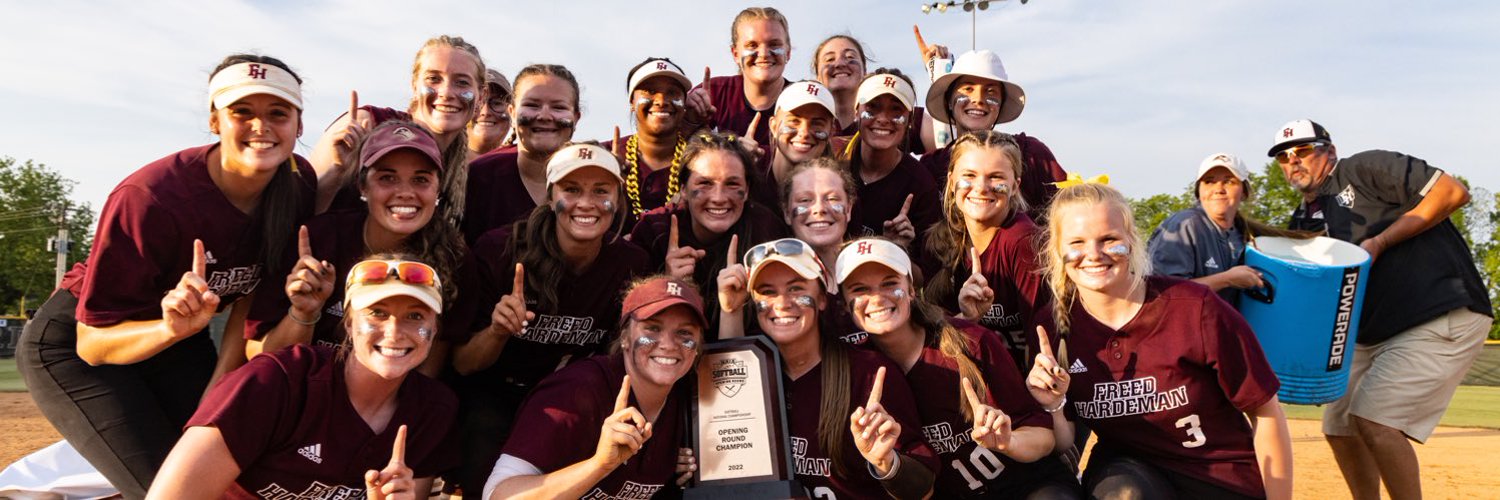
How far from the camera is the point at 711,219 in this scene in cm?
547

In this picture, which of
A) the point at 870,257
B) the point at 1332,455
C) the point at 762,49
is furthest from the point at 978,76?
the point at 1332,455

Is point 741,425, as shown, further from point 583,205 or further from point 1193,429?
point 1193,429

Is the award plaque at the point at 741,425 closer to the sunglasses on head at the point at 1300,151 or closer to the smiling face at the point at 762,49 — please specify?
the smiling face at the point at 762,49

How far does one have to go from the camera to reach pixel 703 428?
4320 mm

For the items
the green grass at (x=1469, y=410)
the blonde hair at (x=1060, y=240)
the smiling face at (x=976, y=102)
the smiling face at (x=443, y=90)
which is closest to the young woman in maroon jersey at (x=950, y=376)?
the blonde hair at (x=1060, y=240)

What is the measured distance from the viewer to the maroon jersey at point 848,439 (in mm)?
4406

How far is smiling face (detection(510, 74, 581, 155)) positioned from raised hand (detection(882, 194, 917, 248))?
6.78ft

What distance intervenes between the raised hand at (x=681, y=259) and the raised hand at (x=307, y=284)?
1603mm

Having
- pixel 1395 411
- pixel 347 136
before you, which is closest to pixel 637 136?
pixel 347 136

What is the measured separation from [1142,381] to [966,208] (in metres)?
1.37

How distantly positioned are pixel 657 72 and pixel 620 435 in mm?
3170

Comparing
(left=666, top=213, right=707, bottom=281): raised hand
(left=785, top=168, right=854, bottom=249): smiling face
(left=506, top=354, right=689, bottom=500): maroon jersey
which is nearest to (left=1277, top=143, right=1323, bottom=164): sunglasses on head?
(left=785, top=168, right=854, bottom=249): smiling face

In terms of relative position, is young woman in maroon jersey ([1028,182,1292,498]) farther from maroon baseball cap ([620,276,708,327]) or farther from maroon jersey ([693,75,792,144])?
maroon jersey ([693,75,792,144])

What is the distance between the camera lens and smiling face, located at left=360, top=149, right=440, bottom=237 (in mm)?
4602
